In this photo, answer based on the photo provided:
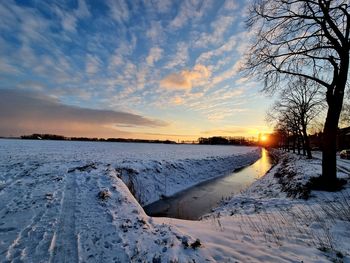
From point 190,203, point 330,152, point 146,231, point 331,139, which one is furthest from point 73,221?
point 331,139

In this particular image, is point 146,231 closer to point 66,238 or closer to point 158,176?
point 66,238

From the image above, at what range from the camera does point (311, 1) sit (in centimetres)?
938

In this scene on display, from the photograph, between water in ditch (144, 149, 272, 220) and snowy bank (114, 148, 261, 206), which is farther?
snowy bank (114, 148, 261, 206)

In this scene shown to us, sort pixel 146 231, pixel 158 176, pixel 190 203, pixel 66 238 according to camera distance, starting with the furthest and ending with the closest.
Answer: pixel 158 176, pixel 190 203, pixel 146 231, pixel 66 238

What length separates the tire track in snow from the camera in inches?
181

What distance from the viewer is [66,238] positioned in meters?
5.43

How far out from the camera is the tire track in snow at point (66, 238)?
4598mm

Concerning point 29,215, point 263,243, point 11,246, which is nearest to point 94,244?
point 11,246

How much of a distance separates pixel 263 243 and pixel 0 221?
24.1 feet

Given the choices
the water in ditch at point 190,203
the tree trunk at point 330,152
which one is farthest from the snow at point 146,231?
the water in ditch at point 190,203

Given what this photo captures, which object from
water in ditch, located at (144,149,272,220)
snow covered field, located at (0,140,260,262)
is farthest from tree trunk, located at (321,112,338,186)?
snow covered field, located at (0,140,260,262)

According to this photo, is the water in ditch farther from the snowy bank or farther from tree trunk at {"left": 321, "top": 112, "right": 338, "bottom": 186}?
Result: tree trunk at {"left": 321, "top": 112, "right": 338, "bottom": 186}

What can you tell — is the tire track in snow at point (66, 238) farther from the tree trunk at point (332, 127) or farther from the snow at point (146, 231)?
the tree trunk at point (332, 127)

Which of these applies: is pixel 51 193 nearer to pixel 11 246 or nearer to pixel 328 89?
pixel 11 246
